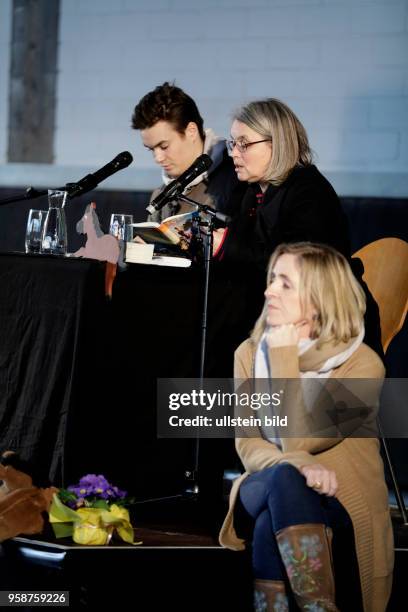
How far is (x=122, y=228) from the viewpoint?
2.85 m

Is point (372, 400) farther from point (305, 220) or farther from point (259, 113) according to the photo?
point (259, 113)

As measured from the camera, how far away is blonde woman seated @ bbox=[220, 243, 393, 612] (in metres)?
1.97

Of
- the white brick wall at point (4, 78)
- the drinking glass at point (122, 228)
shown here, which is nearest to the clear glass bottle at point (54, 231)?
the drinking glass at point (122, 228)

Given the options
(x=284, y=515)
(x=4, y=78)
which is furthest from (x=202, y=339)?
(x=4, y=78)

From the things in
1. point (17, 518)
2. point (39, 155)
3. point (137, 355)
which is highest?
point (39, 155)

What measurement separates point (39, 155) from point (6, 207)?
539 millimetres

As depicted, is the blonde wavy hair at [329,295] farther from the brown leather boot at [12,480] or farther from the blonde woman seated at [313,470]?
the brown leather boot at [12,480]

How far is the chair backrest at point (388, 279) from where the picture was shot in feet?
9.50

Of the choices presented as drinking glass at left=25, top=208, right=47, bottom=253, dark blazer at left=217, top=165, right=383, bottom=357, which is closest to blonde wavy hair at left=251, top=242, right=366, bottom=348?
dark blazer at left=217, top=165, right=383, bottom=357

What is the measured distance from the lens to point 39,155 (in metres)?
4.57

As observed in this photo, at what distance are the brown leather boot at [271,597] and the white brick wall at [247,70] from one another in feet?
6.75

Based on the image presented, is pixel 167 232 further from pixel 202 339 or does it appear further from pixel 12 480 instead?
pixel 12 480

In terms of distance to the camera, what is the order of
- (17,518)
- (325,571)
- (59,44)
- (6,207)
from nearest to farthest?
(325,571)
(17,518)
(6,207)
(59,44)

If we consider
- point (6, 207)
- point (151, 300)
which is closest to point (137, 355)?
point (151, 300)
